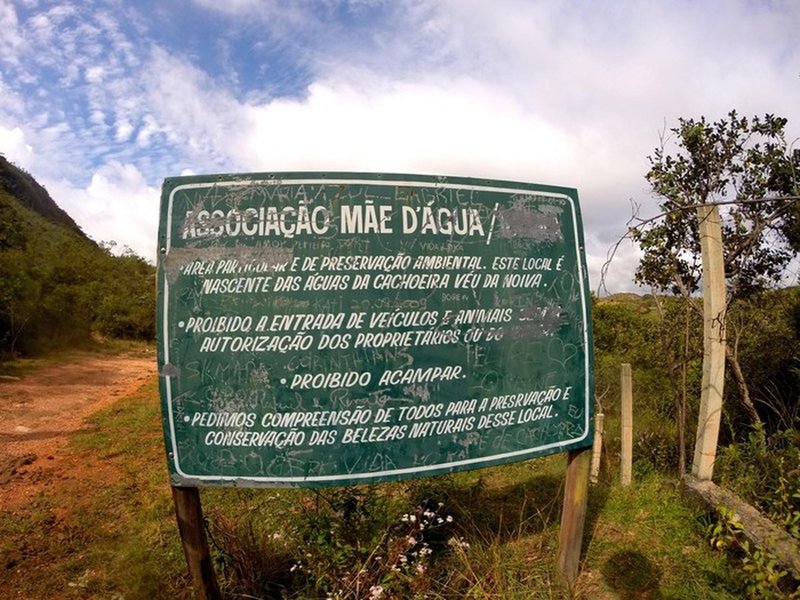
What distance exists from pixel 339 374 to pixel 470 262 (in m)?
0.92

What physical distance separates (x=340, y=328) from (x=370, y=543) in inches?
53.7

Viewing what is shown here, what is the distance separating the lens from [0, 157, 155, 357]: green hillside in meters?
13.5

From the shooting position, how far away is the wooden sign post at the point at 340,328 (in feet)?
8.13

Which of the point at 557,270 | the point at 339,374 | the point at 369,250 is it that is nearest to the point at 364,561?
the point at 339,374

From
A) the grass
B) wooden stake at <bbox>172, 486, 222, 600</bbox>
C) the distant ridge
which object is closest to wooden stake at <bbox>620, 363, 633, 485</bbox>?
the grass

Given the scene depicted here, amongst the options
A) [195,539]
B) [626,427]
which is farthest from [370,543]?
[626,427]

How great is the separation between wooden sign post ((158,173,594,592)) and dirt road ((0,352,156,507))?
4.06 m

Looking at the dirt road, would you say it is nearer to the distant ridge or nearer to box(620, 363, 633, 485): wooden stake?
box(620, 363, 633, 485): wooden stake

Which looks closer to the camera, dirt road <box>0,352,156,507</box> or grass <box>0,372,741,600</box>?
grass <box>0,372,741,600</box>

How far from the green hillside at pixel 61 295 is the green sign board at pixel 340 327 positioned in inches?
527

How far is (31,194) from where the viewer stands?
40969mm

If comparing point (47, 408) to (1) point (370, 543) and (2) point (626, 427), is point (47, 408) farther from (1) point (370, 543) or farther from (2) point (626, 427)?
(2) point (626, 427)

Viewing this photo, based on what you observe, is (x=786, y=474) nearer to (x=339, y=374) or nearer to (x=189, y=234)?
(x=339, y=374)

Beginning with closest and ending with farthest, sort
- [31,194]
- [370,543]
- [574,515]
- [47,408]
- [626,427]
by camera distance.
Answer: [370,543] → [574,515] → [626,427] → [47,408] → [31,194]
